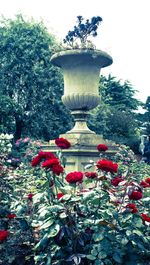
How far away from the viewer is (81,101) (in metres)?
5.98

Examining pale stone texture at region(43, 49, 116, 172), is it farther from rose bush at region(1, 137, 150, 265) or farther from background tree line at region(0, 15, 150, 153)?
background tree line at region(0, 15, 150, 153)

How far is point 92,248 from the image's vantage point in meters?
2.57

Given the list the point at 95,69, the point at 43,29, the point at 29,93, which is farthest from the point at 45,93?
the point at 95,69

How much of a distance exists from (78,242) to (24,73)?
39.7ft

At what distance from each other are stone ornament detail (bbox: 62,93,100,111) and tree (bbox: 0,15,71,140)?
25.4 feet

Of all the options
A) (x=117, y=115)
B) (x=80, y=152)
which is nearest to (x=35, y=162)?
(x=80, y=152)

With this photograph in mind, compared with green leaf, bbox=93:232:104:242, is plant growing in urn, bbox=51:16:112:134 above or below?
above

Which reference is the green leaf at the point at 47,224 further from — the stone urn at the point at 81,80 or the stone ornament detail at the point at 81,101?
the stone ornament detail at the point at 81,101

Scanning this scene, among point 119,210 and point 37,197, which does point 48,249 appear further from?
point 119,210

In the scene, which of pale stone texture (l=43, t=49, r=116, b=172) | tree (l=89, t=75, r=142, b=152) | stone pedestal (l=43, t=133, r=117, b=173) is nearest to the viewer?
stone pedestal (l=43, t=133, r=117, b=173)

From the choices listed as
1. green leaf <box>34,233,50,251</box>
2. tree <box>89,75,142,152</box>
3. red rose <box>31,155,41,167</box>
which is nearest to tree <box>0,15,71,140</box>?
tree <box>89,75,142,152</box>

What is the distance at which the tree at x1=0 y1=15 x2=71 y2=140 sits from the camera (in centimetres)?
1387

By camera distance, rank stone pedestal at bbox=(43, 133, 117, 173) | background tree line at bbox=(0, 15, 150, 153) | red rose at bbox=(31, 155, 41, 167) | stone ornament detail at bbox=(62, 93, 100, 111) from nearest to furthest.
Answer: red rose at bbox=(31, 155, 41, 167)
stone pedestal at bbox=(43, 133, 117, 173)
stone ornament detail at bbox=(62, 93, 100, 111)
background tree line at bbox=(0, 15, 150, 153)

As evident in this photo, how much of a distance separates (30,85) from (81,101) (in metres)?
8.45
